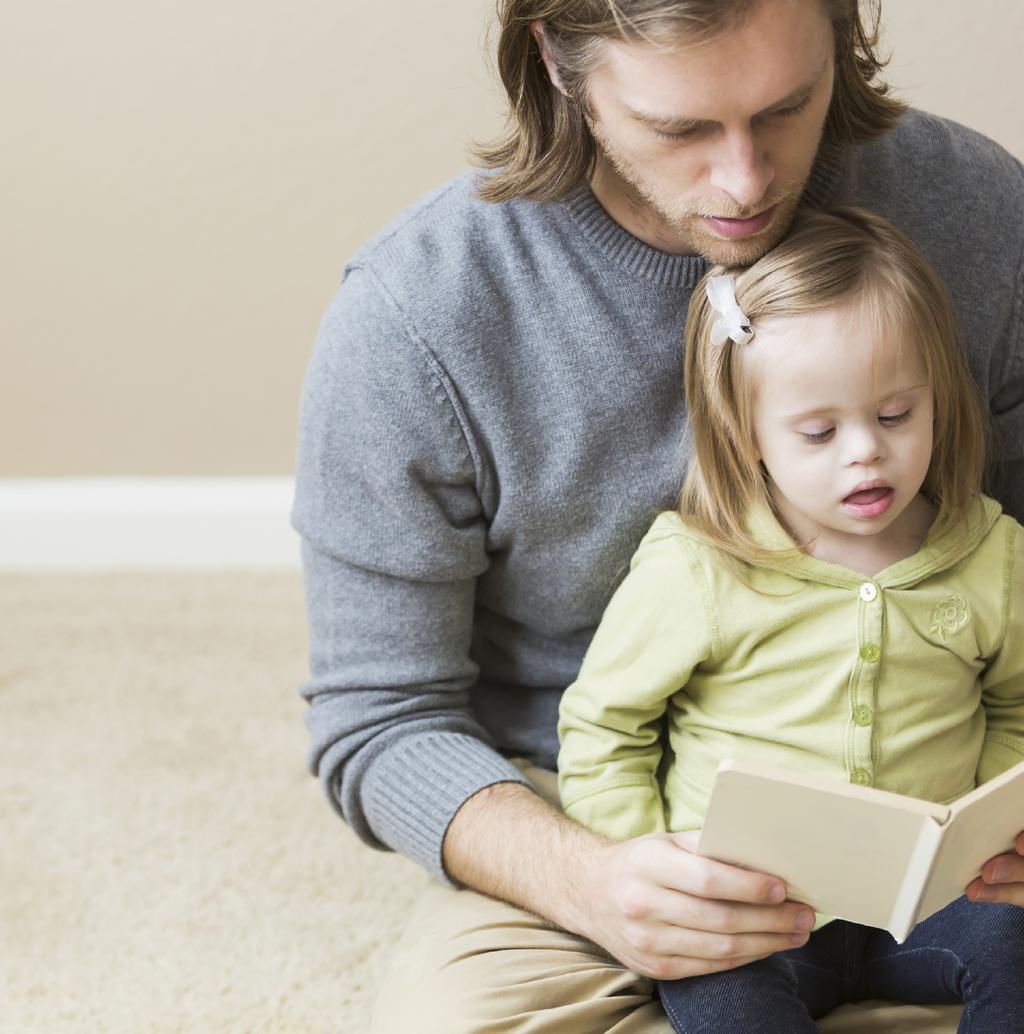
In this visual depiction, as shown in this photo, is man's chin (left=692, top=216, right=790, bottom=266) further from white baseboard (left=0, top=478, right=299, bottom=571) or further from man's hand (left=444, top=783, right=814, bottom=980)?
white baseboard (left=0, top=478, right=299, bottom=571)

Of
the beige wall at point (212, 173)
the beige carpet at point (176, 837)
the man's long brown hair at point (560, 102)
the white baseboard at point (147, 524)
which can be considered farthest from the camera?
the white baseboard at point (147, 524)

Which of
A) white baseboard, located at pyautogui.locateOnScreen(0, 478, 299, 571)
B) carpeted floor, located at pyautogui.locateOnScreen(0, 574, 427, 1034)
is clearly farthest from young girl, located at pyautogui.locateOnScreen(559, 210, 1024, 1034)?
white baseboard, located at pyautogui.locateOnScreen(0, 478, 299, 571)

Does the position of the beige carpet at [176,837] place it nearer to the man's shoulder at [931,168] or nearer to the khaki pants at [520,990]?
the khaki pants at [520,990]

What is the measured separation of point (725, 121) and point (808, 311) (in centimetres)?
16

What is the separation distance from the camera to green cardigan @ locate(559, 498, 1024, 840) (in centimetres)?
119

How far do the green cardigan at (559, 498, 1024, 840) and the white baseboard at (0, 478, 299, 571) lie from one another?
4.19 feet

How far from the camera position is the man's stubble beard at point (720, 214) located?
3.78 ft

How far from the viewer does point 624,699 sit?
1.22m

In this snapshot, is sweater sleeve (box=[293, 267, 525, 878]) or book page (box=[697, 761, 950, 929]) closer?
book page (box=[697, 761, 950, 929])

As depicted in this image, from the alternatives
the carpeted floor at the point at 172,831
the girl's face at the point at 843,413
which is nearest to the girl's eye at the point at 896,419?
the girl's face at the point at 843,413

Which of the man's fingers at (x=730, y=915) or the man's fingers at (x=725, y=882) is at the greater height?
the man's fingers at (x=725, y=882)

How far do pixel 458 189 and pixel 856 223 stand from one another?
363 millimetres

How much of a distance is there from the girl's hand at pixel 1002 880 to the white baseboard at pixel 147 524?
60.0 inches

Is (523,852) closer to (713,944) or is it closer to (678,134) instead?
(713,944)
